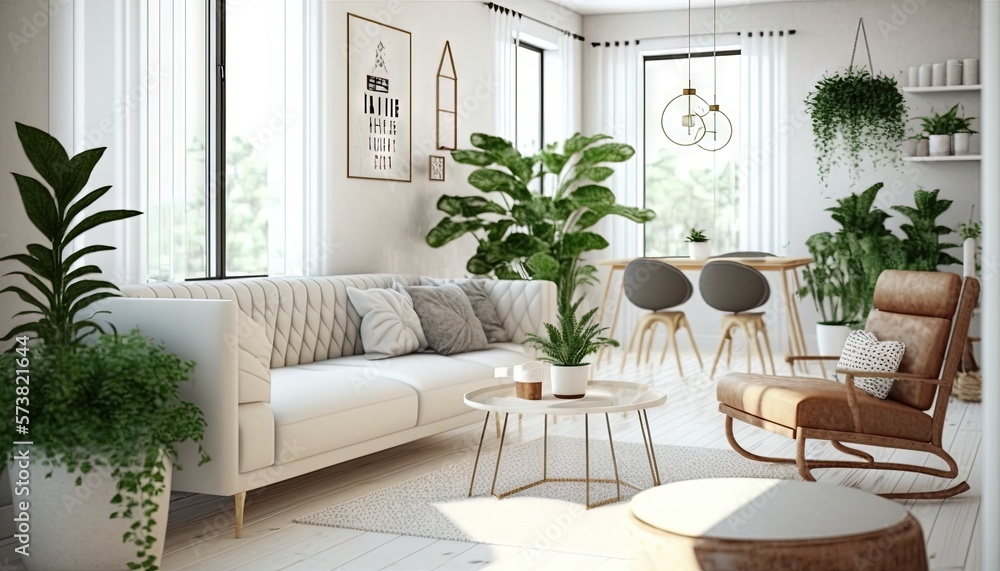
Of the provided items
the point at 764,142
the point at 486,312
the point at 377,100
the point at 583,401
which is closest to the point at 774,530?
the point at 583,401

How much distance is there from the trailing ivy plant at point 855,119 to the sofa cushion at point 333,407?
5.10m

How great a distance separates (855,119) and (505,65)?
2.82m

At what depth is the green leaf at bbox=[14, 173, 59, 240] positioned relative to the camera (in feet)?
10.2

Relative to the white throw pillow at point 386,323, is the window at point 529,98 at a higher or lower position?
higher

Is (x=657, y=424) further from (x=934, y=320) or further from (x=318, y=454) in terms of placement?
(x=318, y=454)

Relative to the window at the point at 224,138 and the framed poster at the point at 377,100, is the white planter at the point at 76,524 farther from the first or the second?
the framed poster at the point at 377,100

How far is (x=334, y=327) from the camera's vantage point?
4.92m

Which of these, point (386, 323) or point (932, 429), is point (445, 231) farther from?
point (932, 429)

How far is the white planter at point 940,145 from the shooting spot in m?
7.58

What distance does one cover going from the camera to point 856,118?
798 centimetres

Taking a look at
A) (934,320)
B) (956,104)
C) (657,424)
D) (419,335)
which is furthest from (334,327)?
(956,104)

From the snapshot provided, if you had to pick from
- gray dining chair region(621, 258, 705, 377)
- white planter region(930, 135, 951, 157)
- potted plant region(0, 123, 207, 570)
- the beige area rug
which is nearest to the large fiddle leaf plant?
gray dining chair region(621, 258, 705, 377)

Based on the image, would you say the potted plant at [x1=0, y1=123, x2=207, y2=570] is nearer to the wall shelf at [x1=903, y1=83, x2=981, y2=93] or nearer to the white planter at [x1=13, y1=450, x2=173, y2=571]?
the white planter at [x1=13, y1=450, x2=173, y2=571]

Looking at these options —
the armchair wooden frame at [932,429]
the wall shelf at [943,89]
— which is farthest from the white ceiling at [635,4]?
the armchair wooden frame at [932,429]
